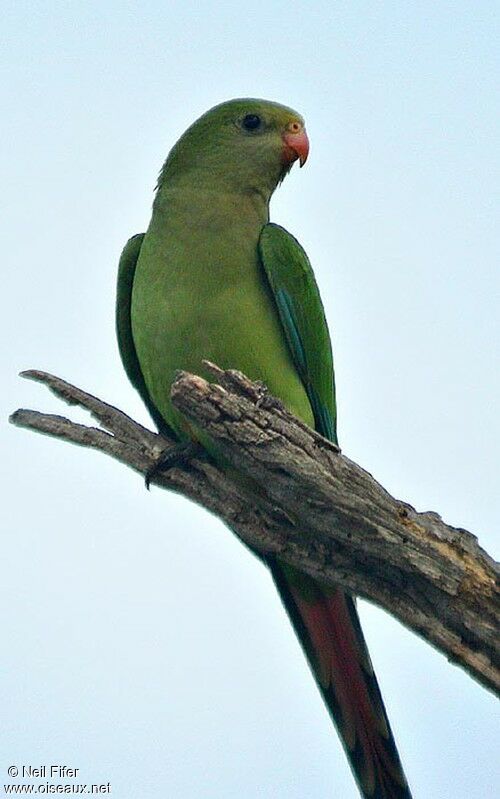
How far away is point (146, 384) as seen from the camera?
5.28m

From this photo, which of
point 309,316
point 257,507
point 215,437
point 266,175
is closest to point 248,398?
point 215,437

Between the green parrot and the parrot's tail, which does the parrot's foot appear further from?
the parrot's tail

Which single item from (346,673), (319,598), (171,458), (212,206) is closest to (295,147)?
(212,206)

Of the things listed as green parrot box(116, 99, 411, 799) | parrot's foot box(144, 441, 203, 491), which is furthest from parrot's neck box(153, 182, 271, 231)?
parrot's foot box(144, 441, 203, 491)

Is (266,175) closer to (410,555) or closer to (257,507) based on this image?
(257,507)

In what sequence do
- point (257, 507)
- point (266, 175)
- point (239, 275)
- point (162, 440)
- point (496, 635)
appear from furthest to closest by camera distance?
point (266, 175), point (239, 275), point (162, 440), point (257, 507), point (496, 635)

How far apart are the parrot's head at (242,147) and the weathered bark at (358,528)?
5.89 ft

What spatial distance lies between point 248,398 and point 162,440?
0.86m

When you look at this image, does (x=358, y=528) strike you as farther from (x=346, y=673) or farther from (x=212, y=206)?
(x=212, y=206)

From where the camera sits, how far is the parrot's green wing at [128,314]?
5441 mm

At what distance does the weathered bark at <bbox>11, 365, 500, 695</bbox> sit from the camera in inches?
152

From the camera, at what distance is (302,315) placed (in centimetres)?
509

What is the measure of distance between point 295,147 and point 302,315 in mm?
985

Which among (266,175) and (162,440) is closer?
(162,440)
